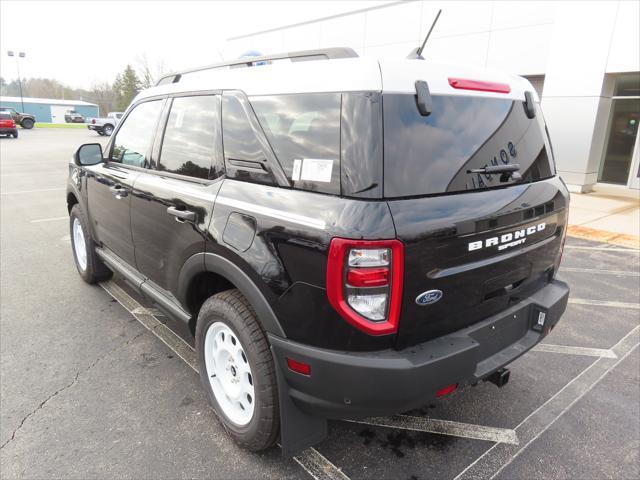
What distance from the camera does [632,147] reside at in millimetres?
11578

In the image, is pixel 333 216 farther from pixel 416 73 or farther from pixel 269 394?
pixel 269 394

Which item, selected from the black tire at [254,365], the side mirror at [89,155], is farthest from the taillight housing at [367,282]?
the side mirror at [89,155]

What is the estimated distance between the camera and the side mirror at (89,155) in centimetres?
401

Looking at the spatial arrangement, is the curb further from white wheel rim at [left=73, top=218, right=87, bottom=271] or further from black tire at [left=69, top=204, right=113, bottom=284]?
white wheel rim at [left=73, top=218, right=87, bottom=271]

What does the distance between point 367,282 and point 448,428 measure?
1390 millimetres

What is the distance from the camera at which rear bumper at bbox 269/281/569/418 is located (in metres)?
1.81

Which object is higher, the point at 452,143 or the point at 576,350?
the point at 452,143

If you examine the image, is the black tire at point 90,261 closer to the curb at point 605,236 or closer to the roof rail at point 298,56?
the roof rail at point 298,56

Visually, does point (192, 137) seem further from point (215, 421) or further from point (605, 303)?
point (605, 303)

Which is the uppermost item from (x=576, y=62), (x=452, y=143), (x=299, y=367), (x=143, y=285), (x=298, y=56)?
(x=576, y=62)

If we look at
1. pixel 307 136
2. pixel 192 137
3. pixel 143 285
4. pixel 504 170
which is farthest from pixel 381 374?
pixel 143 285

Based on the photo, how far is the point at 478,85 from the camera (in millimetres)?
2221

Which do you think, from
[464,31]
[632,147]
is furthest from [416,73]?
[464,31]

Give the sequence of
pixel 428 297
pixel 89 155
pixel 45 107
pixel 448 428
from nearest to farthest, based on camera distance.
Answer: pixel 428 297 < pixel 448 428 < pixel 89 155 < pixel 45 107
